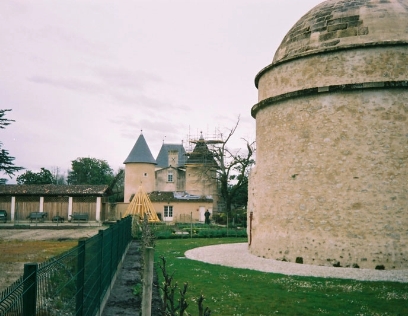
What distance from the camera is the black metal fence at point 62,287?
2.96 metres

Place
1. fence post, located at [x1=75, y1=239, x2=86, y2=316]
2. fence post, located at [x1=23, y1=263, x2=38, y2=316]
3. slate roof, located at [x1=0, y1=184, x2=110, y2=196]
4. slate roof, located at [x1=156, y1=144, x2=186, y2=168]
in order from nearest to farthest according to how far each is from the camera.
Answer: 1. fence post, located at [x1=23, y1=263, x2=38, y2=316]
2. fence post, located at [x1=75, y1=239, x2=86, y2=316]
3. slate roof, located at [x1=0, y1=184, x2=110, y2=196]
4. slate roof, located at [x1=156, y1=144, x2=186, y2=168]

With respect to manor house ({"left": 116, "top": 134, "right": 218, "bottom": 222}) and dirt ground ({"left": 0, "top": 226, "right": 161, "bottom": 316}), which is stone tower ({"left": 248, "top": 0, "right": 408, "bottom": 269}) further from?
manor house ({"left": 116, "top": 134, "right": 218, "bottom": 222})

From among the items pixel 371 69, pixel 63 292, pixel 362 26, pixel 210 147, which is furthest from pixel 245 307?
pixel 210 147

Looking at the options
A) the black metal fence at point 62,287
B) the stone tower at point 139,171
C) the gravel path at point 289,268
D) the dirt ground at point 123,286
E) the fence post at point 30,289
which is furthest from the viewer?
the stone tower at point 139,171

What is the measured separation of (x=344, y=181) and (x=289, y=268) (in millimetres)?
3422

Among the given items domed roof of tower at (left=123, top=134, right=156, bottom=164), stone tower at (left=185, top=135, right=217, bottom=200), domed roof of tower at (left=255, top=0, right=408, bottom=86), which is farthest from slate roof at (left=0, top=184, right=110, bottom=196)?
domed roof of tower at (left=255, top=0, right=408, bottom=86)

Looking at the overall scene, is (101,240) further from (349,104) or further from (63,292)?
(349,104)

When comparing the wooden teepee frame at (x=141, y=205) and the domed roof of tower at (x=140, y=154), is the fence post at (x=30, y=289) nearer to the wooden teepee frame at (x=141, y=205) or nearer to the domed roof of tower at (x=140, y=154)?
the wooden teepee frame at (x=141, y=205)

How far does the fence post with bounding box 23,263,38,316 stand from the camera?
10.1 ft

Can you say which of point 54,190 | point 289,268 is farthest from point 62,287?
point 54,190

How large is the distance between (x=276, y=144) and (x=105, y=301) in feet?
30.8

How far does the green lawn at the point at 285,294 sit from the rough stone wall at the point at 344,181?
246 cm

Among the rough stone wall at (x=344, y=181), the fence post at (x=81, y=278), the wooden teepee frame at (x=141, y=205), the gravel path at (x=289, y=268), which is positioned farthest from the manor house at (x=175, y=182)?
the fence post at (x=81, y=278)

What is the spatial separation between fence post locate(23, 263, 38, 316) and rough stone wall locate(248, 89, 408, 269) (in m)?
11.8
